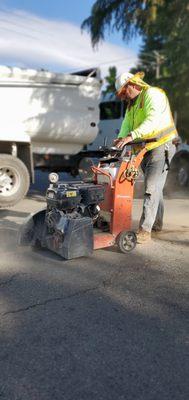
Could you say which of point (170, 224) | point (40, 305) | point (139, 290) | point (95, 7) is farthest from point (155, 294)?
point (95, 7)

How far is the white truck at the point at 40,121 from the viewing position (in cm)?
859

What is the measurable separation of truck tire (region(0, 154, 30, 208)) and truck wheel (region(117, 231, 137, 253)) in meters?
3.73

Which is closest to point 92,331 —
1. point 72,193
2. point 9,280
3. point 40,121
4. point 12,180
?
point 9,280

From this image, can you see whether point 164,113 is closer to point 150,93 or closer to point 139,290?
point 150,93

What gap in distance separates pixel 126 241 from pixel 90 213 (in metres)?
0.49

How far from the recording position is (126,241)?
5172mm

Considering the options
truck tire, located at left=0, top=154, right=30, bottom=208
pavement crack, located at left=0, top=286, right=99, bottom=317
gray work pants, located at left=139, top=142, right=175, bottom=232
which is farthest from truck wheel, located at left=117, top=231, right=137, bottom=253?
truck tire, located at left=0, top=154, right=30, bottom=208

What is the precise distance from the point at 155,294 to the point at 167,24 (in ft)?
26.5

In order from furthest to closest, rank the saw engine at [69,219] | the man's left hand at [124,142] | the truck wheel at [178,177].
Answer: the truck wheel at [178,177] → the man's left hand at [124,142] → the saw engine at [69,219]

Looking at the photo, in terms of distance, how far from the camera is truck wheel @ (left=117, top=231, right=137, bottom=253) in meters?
5.09

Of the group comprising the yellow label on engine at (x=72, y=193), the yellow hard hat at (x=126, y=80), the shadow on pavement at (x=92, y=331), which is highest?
the yellow hard hat at (x=126, y=80)

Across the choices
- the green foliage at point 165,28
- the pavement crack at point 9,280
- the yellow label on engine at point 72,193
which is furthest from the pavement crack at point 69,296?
the green foliage at point 165,28

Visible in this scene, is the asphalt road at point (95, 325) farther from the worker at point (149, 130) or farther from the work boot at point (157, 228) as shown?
the work boot at point (157, 228)

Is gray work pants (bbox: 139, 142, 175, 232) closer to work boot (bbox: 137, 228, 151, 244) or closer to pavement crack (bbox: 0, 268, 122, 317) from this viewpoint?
work boot (bbox: 137, 228, 151, 244)
